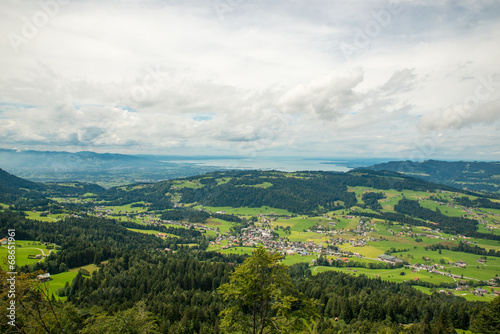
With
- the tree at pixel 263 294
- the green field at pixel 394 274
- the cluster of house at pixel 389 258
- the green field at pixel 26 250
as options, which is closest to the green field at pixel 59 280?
the green field at pixel 26 250

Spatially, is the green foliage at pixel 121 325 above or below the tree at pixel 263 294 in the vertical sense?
below

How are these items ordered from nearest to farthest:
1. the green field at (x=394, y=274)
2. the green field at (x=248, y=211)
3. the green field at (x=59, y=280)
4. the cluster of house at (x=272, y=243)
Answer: the green field at (x=59, y=280)
the green field at (x=394, y=274)
the cluster of house at (x=272, y=243)
the green field at (x=248, y=211)

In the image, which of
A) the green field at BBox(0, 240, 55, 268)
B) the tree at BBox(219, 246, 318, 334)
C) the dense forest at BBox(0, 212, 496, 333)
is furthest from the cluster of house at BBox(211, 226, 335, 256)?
the tree at BBox(219, 246, 318, 334)

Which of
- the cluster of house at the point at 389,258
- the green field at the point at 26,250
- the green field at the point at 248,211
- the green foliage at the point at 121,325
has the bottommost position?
the green field at the point at 248,211

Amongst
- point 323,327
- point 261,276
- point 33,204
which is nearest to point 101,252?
point 323,327

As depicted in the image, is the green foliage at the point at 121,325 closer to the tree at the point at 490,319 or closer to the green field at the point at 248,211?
the tree at the point at 490,319

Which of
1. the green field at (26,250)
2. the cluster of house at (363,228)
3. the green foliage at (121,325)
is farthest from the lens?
the cluster of house at (363,228)

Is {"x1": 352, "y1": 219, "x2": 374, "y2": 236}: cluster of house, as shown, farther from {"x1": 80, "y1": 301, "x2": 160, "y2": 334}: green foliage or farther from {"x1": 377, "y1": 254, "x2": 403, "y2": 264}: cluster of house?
{"x1": 80, "y1": 301, "x2": 160, "y2": 334}: green foliage

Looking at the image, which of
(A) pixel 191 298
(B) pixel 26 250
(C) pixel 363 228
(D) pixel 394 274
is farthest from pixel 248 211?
(A) pixel 191 298

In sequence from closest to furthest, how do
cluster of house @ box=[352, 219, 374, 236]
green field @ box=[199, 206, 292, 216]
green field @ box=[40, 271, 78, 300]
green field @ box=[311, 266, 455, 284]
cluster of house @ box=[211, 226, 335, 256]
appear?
green field @ box=[40, 271, 78, 300]
green field @ box=[311, 266, 455, 284]
cluster of house @ box=[211, 226, 335, 256]
cluster of house @ box=[352, 219, 374, 236]
green field @ box=[199, 206, 292, 216]

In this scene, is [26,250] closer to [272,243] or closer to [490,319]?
[272,243]

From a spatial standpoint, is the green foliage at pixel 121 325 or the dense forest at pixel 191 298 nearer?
the green foliage at pixel 121 325

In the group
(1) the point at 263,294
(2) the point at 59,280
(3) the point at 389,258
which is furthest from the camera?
(3) the point at 389,258
